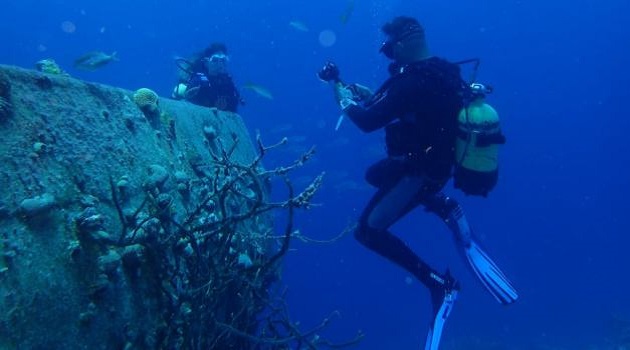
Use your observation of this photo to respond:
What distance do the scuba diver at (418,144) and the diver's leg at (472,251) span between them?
1 cm

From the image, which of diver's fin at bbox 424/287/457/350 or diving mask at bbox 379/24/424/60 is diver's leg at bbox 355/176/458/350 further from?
diving mask at bbox 379/24/424/60

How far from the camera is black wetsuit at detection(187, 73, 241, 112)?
24.5 ft

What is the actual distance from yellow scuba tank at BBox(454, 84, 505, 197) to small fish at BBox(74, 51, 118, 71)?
17.8 feet

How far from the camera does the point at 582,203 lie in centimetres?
6600

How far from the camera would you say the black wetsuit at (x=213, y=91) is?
7480mm

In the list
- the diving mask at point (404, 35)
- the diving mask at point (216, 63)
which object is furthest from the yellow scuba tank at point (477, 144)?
the diving mask at point (216, 63)

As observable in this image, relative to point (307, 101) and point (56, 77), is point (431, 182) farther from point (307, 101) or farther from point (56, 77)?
point (307, 101)

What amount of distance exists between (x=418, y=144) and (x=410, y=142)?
0.09 metres

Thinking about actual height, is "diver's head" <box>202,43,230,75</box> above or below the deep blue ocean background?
below

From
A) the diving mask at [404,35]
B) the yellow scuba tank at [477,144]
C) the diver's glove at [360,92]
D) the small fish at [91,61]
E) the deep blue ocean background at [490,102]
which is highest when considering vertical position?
the deep blue ocean background at [490,102]

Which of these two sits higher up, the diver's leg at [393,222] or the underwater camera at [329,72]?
the underwater camera at [329,72]

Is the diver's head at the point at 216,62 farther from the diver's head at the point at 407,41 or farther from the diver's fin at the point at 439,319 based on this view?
the diver's fin at the point at 439,319

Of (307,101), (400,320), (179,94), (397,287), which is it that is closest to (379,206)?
(179,94)

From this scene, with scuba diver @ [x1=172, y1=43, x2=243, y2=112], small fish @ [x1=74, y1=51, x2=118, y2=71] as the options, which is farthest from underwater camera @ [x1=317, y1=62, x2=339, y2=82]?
small fish @ [x1=74, y1=51, x2=118, y2=71]
